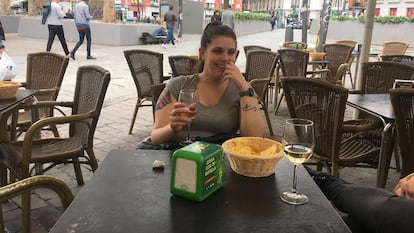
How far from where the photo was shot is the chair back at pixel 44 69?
3.70 m

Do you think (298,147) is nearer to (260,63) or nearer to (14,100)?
(14,100)

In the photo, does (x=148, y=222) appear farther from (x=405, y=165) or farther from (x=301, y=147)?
(x=405, y=165)

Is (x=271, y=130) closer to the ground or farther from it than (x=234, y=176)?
closer to the ground

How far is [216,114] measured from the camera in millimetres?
2244

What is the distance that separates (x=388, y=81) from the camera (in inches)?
146

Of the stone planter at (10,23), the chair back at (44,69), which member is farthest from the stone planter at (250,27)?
the chair back at (44,69)

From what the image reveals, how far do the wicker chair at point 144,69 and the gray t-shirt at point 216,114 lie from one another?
2.34 m

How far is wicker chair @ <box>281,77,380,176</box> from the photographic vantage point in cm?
256

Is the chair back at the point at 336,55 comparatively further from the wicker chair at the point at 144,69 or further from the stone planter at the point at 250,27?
the stone planter at the point at 250,27

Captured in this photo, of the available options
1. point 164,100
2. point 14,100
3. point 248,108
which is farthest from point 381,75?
point 14,100

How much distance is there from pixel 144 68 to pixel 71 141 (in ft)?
5.96

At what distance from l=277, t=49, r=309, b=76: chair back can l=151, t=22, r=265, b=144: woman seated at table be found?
10.9 ft

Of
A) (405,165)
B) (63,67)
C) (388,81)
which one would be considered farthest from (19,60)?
(405,165)

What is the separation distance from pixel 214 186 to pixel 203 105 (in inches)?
39.5
